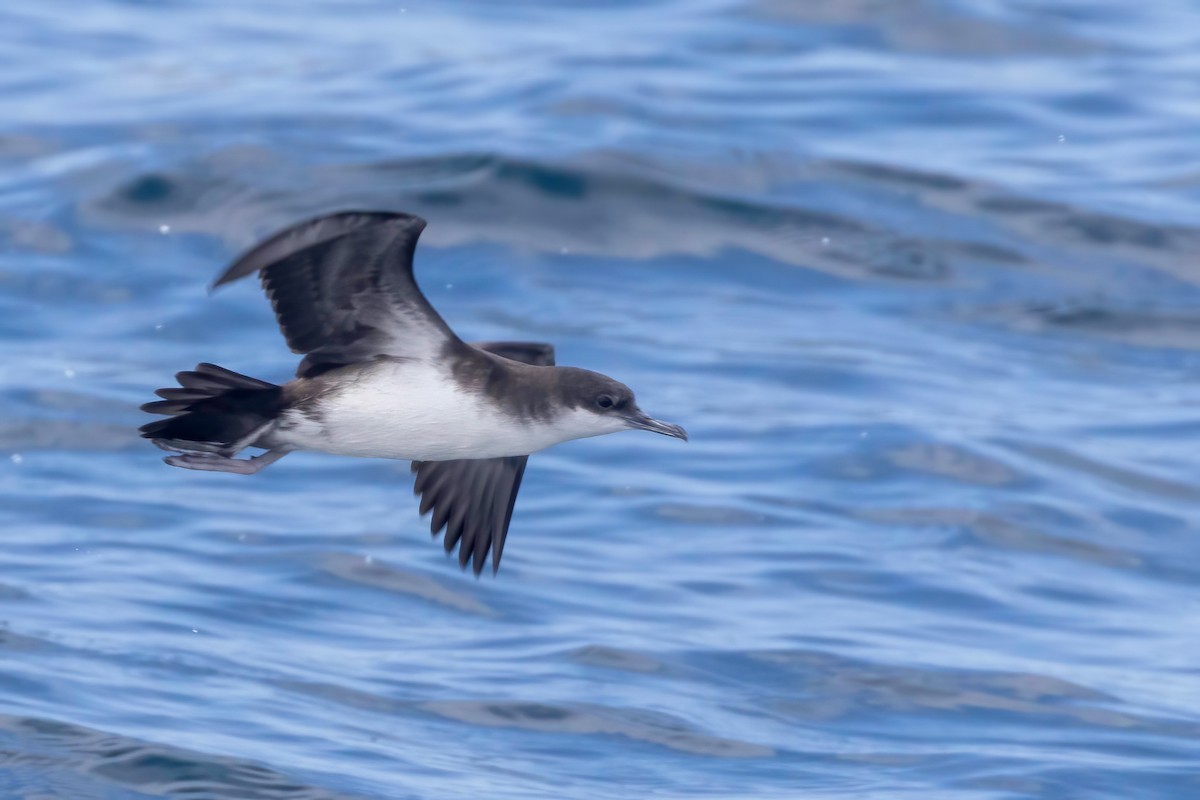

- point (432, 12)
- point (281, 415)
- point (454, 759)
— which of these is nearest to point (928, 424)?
point (454, 759)

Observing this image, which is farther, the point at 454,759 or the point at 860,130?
the point at 860,130

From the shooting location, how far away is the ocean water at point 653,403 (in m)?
9.59

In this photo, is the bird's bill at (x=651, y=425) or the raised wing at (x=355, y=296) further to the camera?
the bird's bill at (x=651, y=425)

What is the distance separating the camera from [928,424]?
1322 cm

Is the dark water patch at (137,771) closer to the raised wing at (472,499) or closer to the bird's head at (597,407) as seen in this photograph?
the raised wing at (472,499)

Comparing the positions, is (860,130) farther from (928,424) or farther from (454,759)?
(454,759)

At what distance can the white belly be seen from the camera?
23.2 feet

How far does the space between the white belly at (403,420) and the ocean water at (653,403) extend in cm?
210

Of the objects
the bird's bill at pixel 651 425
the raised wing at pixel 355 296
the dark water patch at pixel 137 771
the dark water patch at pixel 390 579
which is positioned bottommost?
the dark water patch at pixel 390 579

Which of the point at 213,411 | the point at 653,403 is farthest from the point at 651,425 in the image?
the point at 653,403

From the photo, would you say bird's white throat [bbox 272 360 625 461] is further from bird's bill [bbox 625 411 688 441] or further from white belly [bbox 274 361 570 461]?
bird's bill [bbox 625 411 688 441]

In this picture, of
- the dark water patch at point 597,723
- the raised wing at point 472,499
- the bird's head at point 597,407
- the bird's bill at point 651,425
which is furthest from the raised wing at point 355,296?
the dark water patch at point 597,723

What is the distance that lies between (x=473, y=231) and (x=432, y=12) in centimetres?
554

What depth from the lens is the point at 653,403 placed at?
1319 cm
